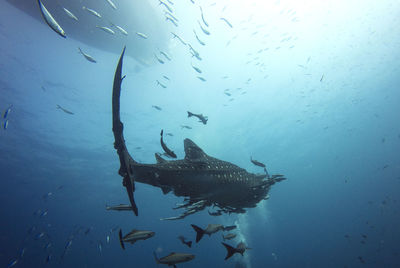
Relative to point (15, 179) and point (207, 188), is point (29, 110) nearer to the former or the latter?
point (15, 179)

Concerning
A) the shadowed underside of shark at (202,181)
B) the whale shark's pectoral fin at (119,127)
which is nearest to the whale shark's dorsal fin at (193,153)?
the shadowed underside of shark at (202,181)

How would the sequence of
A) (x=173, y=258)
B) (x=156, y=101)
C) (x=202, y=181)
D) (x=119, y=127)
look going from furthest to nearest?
(x=156, y=101) < (x=173, y=258) < (x=202, y=181) < (x=119, y=127)

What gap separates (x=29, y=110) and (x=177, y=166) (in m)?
30.1

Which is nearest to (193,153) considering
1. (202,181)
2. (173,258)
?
(202,181)

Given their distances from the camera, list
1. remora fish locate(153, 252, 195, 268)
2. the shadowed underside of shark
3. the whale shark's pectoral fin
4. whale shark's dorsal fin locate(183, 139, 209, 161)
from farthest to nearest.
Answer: remora fish locate(153, 252, 195, 268)
whale shark's dorsal fin locate(183, 139, 209, 161)
the shadowed underside of shark
the whale shark's pectoral fin

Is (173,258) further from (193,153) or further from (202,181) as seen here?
(193,153)

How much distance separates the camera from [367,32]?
25297 mm

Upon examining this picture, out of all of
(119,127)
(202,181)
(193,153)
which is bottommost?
(202,181)

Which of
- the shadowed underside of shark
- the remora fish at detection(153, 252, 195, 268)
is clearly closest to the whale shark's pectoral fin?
the shadowed underside of shark

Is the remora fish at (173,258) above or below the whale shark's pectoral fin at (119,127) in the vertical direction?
below

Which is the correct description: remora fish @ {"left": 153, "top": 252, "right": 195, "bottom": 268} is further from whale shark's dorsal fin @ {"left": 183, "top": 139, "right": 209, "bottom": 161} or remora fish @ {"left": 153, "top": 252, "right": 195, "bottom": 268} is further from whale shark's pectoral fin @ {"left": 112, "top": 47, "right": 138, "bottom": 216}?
whale shark's pectoral fin @ {"left": 112, "top": 47, "right": 138, "bottom": 216}

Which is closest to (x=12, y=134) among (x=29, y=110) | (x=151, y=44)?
(x=29, y=110)

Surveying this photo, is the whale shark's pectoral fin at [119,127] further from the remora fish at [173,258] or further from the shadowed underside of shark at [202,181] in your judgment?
the remora fish at [173,258]

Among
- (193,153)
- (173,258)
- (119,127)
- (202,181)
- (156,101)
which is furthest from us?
(156,101)
